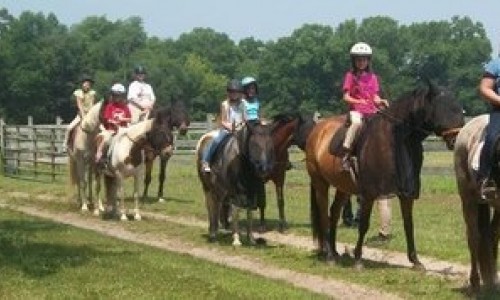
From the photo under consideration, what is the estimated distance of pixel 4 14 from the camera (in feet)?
407

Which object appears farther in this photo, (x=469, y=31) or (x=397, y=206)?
(x=469, y=31)

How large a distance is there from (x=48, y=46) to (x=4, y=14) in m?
31.7

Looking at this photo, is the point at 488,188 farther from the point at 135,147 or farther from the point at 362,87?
the point at 135,147

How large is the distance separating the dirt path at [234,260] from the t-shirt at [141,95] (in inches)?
118

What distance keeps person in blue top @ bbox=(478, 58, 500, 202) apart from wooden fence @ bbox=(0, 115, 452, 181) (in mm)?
19001

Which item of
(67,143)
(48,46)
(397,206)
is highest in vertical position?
(48,46)

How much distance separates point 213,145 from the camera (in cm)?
1455

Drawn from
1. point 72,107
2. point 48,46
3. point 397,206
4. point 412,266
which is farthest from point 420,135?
point 48,46

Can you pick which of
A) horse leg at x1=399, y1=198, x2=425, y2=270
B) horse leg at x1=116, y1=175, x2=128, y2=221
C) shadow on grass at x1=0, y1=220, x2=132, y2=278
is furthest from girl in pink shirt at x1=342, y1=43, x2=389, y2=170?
horse leg at x1=116, y1=175, x2=128, y2=221

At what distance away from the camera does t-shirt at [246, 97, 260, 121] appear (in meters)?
14.7

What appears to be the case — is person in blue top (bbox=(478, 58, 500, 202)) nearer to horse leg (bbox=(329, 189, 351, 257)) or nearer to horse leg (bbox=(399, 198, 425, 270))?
horse leg (bbox=(399, 198, 425, 270))

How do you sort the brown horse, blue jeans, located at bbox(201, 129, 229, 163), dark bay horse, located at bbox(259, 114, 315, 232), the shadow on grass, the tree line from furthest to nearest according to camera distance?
1. the tree line
2. dark bay horse, located at bbox(259, 114, 315, 232)
3. blue jeans, located at bbox(201, 129, 229, 163)
4. the shadow on grass
5. the brown horse

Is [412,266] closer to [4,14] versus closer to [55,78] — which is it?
[55,78]

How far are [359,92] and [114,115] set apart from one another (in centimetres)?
802
